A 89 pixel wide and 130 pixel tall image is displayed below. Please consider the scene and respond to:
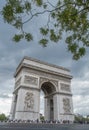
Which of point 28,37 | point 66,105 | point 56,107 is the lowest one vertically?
point 28,37

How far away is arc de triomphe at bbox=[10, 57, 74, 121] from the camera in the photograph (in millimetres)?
27594

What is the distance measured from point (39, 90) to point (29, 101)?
3.29 meters

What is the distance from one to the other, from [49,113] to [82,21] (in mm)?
31612

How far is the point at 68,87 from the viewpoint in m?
34.8

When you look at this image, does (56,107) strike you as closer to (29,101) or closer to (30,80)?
(29,101)

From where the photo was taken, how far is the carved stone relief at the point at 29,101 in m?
27.3

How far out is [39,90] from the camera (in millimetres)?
30203

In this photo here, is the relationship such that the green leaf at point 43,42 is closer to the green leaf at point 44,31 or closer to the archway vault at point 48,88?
the green leaf at point 44,31

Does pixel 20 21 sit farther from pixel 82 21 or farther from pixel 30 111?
pixel 30 111

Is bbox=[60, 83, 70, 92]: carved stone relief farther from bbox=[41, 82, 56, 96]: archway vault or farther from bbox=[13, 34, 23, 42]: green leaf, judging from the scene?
bbox=[13, 34, 23, 42]: green leaf

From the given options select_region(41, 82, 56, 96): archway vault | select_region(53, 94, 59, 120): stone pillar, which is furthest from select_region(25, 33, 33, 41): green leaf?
select_region(41, 82, 56, 96): archway vault

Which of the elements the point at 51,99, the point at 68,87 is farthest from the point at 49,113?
the point at 68,87

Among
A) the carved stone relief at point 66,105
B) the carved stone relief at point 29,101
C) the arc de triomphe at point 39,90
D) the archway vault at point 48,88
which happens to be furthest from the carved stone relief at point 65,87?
the carved stone relief at point 29,101

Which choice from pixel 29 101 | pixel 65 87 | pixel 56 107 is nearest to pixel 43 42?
pixel 29 101
